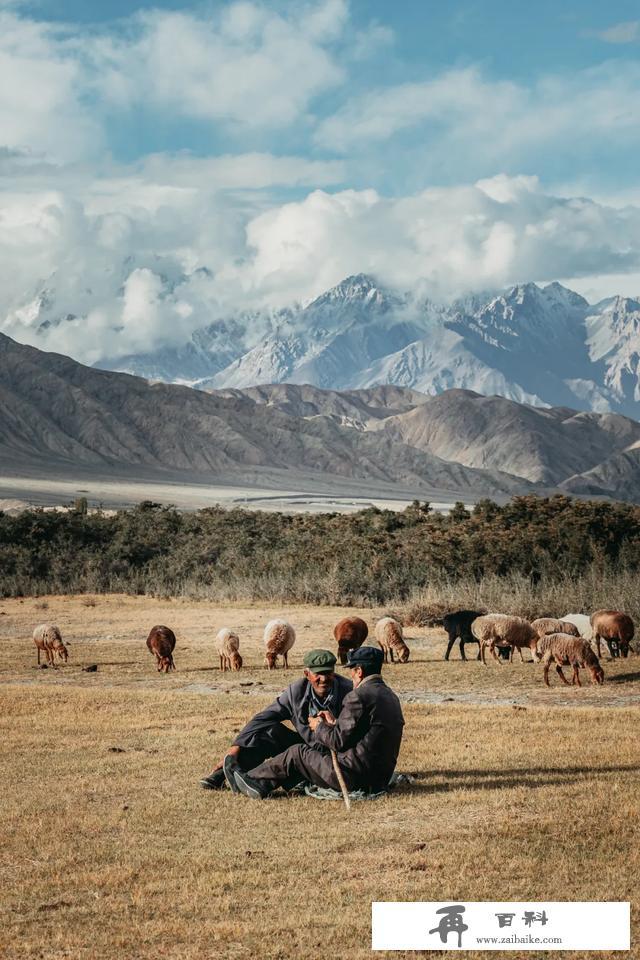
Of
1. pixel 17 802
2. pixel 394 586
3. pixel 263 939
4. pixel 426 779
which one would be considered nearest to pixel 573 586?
pixel 394 586

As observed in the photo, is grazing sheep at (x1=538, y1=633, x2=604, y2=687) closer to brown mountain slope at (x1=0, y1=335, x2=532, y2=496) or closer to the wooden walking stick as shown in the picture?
the wooden walking stick

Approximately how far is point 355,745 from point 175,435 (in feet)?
534

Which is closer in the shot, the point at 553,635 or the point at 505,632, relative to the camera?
the point at 553,635

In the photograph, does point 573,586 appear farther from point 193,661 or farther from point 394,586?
point 193,661

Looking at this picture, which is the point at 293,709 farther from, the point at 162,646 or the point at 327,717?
the point at 162,646

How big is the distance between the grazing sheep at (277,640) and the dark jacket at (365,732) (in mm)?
9697

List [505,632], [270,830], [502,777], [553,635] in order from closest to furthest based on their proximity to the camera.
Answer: [270,830] → [502,777] → [553,635] → [505,632]

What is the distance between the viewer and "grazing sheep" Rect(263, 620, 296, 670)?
1945 centimetres

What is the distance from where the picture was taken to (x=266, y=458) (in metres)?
175

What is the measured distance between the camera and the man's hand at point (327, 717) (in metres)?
9.70

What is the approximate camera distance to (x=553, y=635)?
17.0 meters

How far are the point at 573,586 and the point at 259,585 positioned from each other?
10295 mm

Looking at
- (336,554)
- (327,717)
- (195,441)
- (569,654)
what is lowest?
(327,717)

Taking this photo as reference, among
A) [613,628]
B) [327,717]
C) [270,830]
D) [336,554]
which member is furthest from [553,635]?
[336,554]
